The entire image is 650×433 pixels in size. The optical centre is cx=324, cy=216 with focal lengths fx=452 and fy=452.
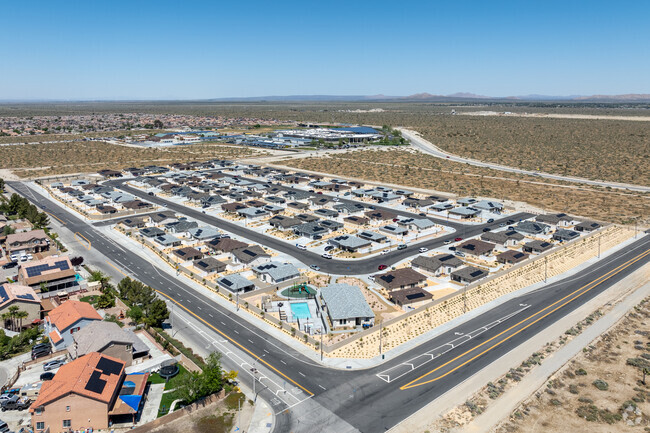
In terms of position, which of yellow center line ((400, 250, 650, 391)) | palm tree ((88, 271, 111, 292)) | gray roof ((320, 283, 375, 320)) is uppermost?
palm tree ((88, 271, 111, 292))

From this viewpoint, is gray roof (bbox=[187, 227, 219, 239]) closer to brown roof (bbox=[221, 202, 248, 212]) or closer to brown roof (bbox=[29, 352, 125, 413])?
Result: brown roof (bbox=[221, 202, 248, 212])

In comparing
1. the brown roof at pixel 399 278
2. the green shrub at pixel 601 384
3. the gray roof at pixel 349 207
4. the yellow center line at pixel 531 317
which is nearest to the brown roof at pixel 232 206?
the gray roof at pixel 349 207

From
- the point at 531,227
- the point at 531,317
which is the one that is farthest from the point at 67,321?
the point at 531,227

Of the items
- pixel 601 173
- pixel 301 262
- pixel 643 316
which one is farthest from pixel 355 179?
pixel 643 316

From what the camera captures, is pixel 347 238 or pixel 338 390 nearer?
pixel 338 390

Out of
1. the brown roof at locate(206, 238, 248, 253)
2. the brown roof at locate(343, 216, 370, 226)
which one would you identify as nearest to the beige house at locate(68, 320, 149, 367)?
the brown roof at locate(206, 238, 248, 253)

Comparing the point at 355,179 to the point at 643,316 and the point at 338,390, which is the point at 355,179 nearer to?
the point at 643,316
